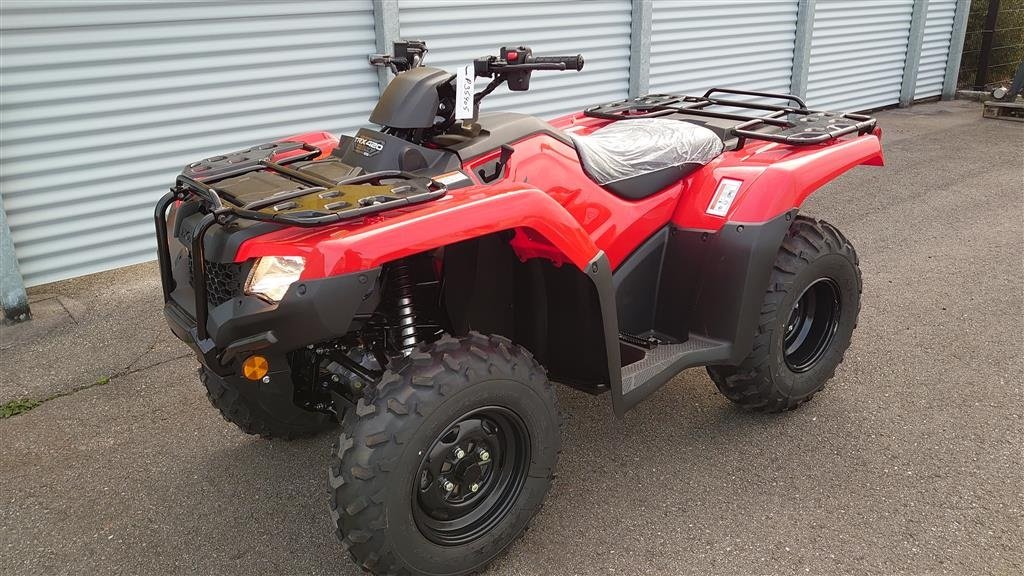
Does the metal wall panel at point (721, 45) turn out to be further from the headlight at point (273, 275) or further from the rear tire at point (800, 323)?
the headlight at point (273, 275)

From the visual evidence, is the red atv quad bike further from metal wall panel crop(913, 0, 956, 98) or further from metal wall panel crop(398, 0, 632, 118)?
metal wall panel crop(913, 0, 956, 98)

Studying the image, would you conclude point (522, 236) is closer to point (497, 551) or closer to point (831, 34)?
point (497, 551)

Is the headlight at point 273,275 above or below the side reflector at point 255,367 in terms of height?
above

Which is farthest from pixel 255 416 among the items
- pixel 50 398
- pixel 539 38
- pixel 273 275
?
pixel 539 38

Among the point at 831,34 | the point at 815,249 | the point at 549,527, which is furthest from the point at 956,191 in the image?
the point at 549,527

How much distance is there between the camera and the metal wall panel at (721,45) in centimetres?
822

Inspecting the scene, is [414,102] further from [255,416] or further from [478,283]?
[255,416]

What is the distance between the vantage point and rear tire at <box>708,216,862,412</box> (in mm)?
3164

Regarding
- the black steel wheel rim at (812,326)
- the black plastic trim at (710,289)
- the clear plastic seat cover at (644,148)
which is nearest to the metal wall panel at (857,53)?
the black steel wheel rim at (812,326)

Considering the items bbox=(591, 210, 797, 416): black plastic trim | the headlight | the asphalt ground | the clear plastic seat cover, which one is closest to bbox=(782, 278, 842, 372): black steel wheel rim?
the asphalt ground

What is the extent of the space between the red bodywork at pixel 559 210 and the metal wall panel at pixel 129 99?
2.48 metres

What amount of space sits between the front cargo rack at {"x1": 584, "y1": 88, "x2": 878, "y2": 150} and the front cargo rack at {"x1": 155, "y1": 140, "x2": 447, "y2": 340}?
1.59 m

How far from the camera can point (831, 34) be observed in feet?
32.7

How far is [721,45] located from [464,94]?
704cm
